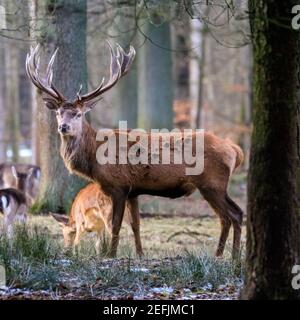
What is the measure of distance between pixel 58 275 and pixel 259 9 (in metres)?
3.16

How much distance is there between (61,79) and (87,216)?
2.26 m

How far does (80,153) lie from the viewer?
1062cm

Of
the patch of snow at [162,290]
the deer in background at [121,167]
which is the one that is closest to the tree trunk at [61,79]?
the deer in background at [121,167]

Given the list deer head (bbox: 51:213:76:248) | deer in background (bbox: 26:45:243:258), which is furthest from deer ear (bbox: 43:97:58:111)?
deer head (bbox: 51:213:76:248)

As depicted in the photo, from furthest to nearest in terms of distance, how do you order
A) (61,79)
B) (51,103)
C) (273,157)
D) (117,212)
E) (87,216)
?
(61,79)
(87,216)
(117,212)
(51,103)
(273,157)

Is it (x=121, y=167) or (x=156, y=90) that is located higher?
(x=156, y=90)

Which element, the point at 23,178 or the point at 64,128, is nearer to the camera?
the point at 64,128

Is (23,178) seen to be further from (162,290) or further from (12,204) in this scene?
(162,290)

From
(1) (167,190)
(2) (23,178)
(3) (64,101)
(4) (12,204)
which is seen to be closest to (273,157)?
(3) (64,101)

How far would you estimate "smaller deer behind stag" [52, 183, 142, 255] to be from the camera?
11672 mm

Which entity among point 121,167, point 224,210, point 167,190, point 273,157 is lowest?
point 224,210

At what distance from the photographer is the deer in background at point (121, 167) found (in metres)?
10.4

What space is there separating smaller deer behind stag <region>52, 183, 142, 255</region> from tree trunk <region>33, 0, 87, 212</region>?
49.5 inches
